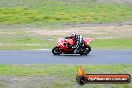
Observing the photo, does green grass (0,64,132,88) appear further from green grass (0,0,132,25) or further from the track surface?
green grass (0,0,132,25)

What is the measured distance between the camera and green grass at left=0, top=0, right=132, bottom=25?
5191 cm

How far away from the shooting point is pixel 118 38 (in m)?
40.1

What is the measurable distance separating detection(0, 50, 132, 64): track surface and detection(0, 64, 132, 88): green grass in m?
2.02

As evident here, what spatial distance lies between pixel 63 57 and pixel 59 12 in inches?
1162

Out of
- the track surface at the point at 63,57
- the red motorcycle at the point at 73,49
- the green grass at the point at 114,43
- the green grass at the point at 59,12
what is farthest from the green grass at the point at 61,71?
the green grass at the point at 59,12

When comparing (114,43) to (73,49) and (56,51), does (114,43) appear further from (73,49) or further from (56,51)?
(56,51)

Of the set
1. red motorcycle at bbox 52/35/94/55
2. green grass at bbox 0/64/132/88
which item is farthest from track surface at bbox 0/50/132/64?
green grass at bbox 0/64/132/88

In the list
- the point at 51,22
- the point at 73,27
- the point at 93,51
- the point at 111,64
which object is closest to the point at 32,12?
the point at 51,22

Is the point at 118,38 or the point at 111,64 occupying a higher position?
the point at 111,64

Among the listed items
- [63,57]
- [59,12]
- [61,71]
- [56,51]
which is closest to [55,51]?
[56,51]

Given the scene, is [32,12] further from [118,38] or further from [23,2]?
[118,38]

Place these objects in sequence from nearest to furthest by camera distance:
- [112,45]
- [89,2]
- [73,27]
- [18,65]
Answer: [18,65]
[112,45]
[73,27]
[89,2]

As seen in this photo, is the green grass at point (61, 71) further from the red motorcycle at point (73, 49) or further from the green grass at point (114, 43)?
the green grass at point (114, 43)

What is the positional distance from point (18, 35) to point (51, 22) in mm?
9518
